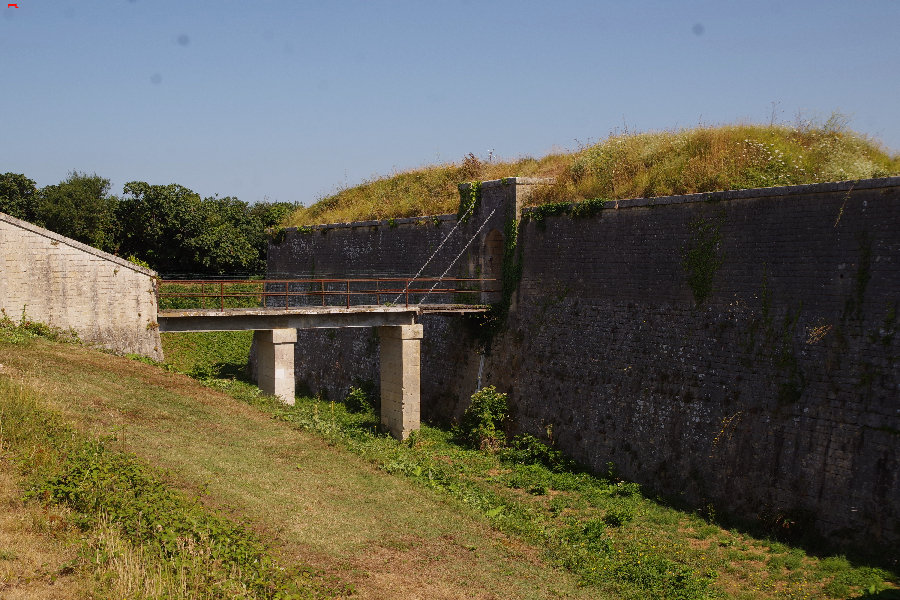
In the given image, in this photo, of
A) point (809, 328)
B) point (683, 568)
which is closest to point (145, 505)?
point (683, 568)

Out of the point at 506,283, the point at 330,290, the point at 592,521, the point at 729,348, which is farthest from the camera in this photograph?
the point at 330,290

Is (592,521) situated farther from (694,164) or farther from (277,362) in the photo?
(277,362)

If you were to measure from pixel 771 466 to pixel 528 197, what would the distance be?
9.20 m

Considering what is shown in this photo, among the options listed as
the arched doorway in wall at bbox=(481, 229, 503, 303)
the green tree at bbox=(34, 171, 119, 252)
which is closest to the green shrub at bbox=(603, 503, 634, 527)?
the arched doorway in wall at bbox=(481, 229, 503, 303)

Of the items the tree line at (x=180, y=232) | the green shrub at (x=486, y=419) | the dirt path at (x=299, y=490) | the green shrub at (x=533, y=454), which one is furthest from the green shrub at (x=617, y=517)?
the tree line at (x=180, y=232)

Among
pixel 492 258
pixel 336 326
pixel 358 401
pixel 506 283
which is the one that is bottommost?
pixel 358 401

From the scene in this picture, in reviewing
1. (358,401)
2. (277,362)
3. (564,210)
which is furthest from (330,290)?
(564,210)

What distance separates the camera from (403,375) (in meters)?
18.8

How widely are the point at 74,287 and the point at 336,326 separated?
18.9 feet

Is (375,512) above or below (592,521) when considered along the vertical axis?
above

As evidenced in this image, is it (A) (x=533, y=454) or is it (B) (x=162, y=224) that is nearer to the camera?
(A) (x=533, y=454)

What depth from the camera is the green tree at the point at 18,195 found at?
4096cm

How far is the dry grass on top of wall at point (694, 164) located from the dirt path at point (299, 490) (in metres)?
8.53

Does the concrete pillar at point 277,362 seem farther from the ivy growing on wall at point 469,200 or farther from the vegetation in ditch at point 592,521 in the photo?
the ivy growing on wall at point 469,200
